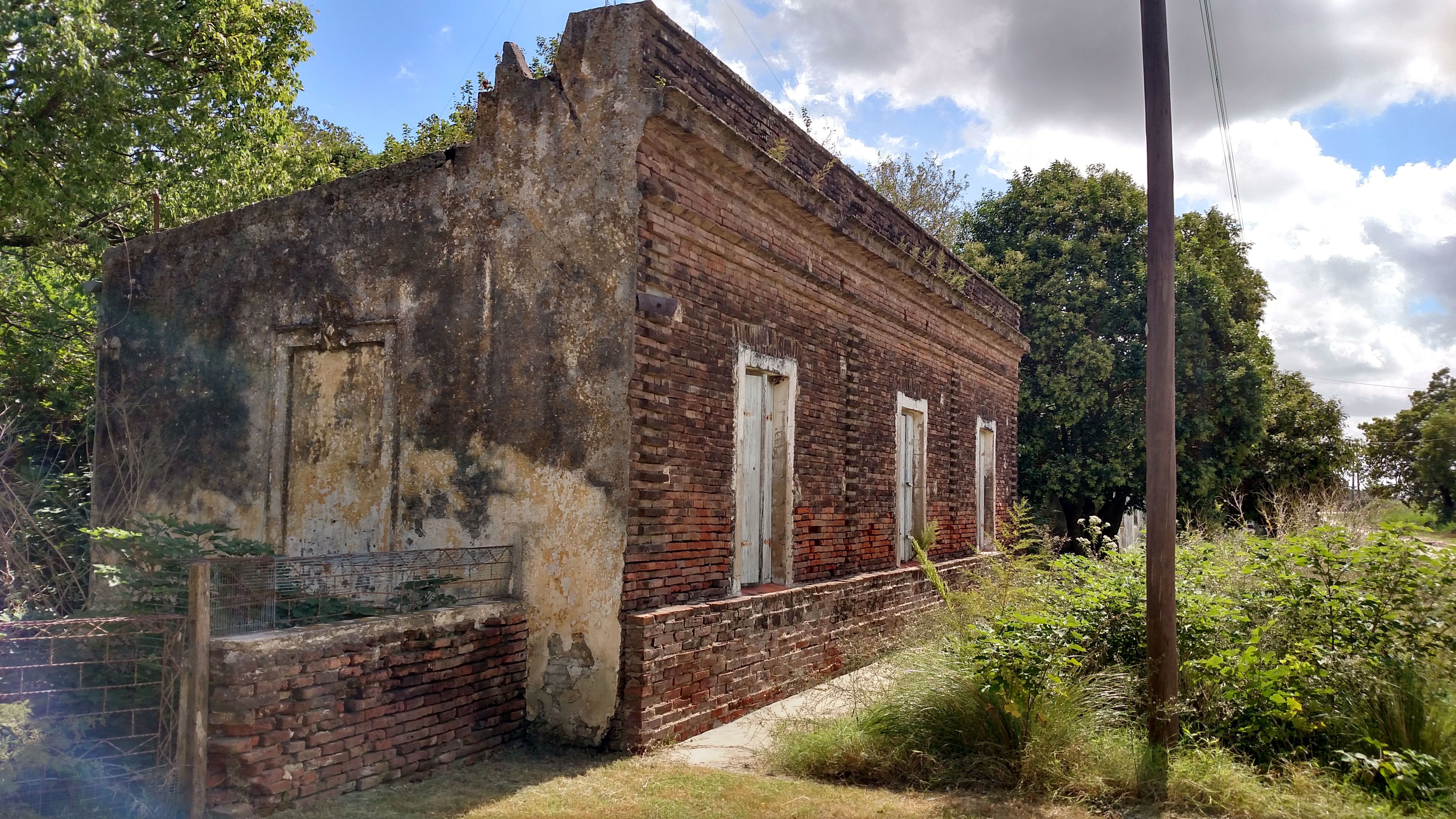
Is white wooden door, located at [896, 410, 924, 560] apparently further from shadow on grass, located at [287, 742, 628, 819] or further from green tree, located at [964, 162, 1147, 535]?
green tree, located at [964, 162, 1147, 535]

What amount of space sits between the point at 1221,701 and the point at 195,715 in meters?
5.71

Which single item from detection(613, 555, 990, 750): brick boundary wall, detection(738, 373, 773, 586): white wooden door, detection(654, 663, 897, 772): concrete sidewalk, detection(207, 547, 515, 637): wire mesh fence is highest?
detection(738, 373, 773, 586): white wooden door

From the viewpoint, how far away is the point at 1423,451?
131 ft

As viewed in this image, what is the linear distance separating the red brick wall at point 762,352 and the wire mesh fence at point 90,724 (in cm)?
261

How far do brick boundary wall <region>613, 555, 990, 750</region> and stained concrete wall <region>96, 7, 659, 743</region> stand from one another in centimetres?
19

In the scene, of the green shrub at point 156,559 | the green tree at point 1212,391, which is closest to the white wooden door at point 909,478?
the green shrub at point 156,559

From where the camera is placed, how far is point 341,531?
24.3 ft

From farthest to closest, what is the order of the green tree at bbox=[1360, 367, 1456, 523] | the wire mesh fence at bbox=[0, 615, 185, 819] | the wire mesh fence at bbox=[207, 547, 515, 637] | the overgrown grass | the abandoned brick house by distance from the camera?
the green tree at bbox=[1360, 367, 1456, 523]
the abandoned brick house
the wire mesh fence at bbox=[207, 547, 515, 637]
the overgrown grass
the wire mesh fence at bbox=[0, 615, 185, 819]

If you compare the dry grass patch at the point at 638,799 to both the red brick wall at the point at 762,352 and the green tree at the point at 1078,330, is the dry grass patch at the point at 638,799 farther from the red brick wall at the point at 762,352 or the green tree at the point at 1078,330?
Answer: the green tree at the point at 1078,330

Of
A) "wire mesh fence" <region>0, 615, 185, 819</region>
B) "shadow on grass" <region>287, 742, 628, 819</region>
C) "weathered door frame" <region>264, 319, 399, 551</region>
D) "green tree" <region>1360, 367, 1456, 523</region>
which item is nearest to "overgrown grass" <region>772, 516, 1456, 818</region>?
"shadow on grass" <region>287, 742, 628, 819</region>

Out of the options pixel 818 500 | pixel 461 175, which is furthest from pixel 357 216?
pixel 818 500

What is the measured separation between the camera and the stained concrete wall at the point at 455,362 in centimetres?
655

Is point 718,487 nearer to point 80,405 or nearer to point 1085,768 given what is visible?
point 1085,768

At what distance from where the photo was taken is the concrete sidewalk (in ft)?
20.8
